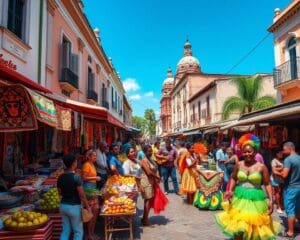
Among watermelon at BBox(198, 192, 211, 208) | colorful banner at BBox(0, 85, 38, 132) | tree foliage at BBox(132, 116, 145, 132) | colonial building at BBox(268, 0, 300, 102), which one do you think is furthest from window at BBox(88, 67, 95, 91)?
tree foliage at BBox(132, 116, 145, 132)

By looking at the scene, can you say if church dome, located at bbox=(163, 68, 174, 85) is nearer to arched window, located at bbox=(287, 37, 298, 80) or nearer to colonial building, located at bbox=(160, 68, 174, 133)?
colonial building, located at bbox=(160, 68, 174, 133)

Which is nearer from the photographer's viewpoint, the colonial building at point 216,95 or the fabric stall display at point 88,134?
the fabric stall display at point 88,134

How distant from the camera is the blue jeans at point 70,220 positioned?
391cm

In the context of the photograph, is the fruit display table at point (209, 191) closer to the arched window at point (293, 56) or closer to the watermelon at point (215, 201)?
the watermelon at point (215, 201)

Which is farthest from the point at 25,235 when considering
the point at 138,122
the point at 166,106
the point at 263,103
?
the point at 138,122

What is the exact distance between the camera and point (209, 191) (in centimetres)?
740

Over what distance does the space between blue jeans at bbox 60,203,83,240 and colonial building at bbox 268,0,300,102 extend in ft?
49.3

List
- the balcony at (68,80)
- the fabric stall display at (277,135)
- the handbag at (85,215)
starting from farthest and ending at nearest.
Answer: the fabric stall display at (277,135)
the balcony at (68,80)
the handbag at (85,215)

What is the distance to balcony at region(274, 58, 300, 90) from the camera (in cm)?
1594

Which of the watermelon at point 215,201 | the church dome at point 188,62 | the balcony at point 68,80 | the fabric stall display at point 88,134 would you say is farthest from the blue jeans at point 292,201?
the church dome at point 188,62

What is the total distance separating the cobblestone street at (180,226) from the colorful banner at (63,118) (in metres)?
2.37

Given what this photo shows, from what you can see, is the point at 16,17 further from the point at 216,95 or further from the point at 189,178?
the point at 216,95

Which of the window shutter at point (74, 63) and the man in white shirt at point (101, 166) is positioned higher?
the window shutter at point (74, 63)

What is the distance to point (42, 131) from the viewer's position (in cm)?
779
